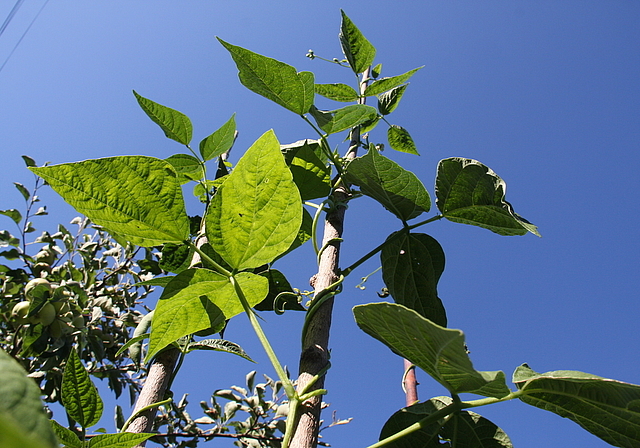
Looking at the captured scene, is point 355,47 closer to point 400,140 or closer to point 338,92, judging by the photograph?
point 338,92

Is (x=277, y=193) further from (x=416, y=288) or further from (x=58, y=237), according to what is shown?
(x=58, y=237)

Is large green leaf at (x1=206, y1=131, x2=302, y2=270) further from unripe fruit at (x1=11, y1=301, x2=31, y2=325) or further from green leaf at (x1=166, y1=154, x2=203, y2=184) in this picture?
unripe fruit at (x1=11, y1=301, x2=31, y2=325)

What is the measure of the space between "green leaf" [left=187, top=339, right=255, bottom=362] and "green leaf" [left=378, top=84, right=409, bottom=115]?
30.9 inches

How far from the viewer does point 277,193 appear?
22.7 inches

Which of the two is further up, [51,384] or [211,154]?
[211,154]

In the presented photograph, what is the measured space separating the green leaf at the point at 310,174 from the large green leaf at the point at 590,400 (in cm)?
55

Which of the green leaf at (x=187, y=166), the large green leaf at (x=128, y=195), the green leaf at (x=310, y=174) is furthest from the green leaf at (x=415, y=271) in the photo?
the green leaf at (x=187, y=166)

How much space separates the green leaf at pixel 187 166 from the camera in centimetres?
111

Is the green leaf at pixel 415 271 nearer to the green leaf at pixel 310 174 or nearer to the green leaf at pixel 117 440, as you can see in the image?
the green leaf at pixel 310 174

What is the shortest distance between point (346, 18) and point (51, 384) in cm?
206

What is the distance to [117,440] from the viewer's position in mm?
546

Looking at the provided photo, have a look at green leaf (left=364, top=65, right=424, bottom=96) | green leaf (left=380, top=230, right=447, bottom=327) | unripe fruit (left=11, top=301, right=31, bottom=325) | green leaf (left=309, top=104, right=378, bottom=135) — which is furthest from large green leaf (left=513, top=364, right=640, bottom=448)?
unripe fruit (left=11, top=301, right=31, bottom=325)

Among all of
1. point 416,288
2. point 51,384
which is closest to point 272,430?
point 51,384

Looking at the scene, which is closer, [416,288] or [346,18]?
[416,288]
